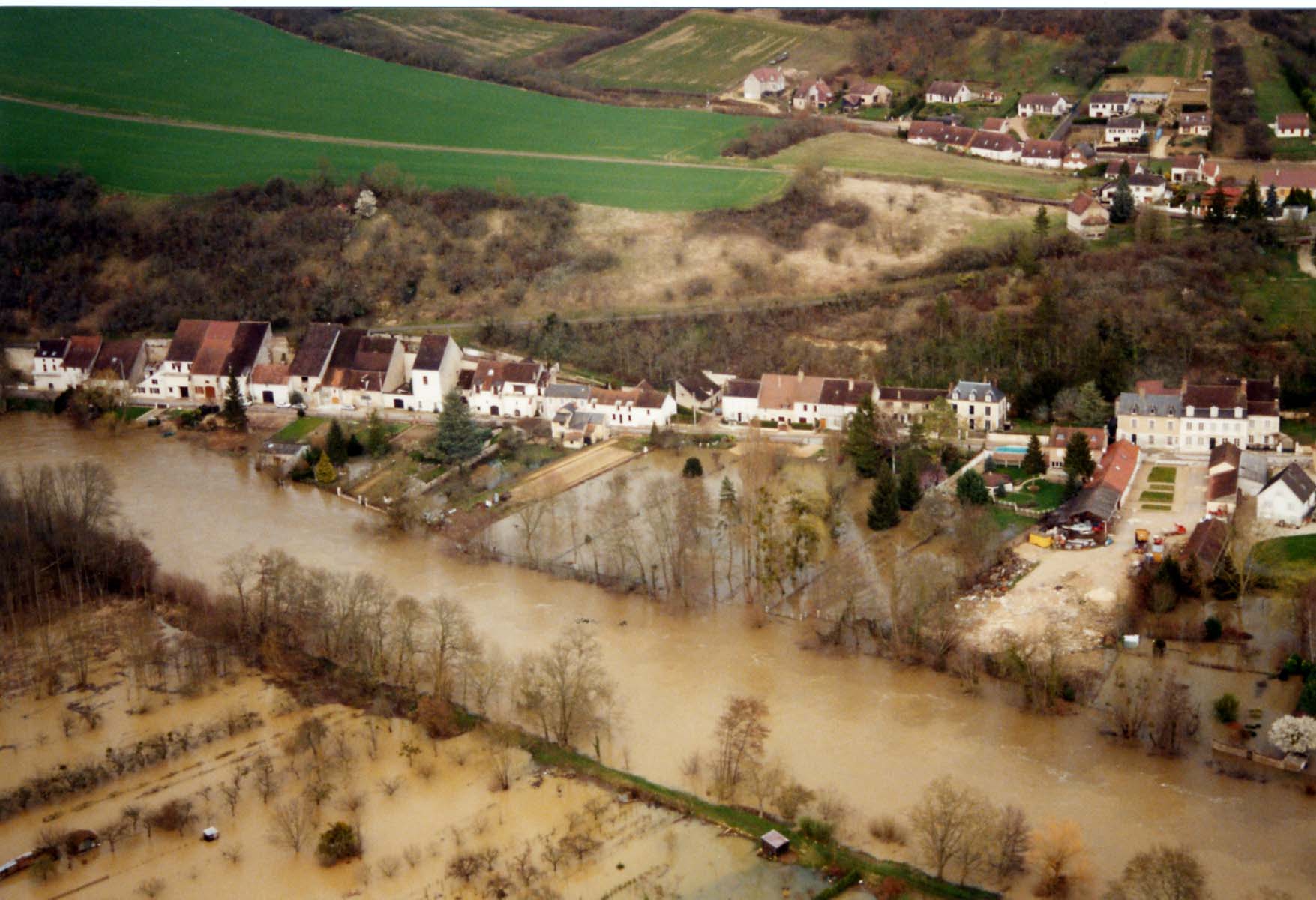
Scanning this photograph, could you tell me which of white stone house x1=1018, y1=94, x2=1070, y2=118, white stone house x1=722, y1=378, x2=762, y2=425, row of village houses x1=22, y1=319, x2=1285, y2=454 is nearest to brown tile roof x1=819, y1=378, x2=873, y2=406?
row of village houses x1=22, y1=319, x2=1285, y2=454

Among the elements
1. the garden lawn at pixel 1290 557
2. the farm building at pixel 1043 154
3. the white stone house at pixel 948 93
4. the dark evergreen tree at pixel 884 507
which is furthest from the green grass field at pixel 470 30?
the garden lawn at pixel 1290 557

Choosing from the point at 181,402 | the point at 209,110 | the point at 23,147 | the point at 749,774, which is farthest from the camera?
the point at 209,110

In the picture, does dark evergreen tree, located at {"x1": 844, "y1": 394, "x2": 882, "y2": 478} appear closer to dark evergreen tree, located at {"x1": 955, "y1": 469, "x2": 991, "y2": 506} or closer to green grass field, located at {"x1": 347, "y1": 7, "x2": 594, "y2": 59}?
dark evergreen tree, located at {"x1": 955, "y1": 469, "x2": 991, "y2": 506}

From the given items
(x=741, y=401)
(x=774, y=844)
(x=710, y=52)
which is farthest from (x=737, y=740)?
(x=710, y=52)

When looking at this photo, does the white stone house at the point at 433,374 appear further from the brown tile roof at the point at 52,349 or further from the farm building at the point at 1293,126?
the farm building at the point at 1293,126

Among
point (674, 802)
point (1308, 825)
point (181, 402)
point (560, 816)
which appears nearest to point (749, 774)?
point (674, 802)

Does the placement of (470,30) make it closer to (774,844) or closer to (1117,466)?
(1117,466)

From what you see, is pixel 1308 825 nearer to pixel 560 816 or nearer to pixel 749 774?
pixel 749 774
